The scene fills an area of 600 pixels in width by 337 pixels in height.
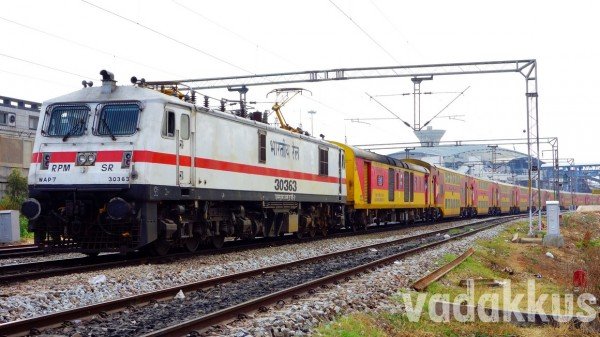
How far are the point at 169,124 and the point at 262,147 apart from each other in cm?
486

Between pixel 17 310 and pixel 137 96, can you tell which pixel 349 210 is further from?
pixel 17 310

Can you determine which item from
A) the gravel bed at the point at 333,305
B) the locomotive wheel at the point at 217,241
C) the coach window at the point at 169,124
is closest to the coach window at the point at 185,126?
the coach window at the point at 169,124

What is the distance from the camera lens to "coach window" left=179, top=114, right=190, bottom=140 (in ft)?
47.0

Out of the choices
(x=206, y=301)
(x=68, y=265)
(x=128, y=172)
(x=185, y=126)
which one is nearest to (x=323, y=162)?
(x=185, y=126)

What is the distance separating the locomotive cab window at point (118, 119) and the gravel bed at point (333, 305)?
218 inches

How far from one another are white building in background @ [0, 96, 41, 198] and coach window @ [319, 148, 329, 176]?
1913 cm

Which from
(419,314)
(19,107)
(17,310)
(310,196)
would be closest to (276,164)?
(310,196)

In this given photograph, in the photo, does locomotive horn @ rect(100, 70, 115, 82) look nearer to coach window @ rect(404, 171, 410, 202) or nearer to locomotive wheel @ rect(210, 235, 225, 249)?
locomotive wheel @ rect(210, 235, 225, 249)

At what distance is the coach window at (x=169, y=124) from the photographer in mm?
13688

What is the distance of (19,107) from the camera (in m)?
53.1

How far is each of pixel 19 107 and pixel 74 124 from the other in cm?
4355

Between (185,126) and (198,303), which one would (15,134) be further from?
(198,303)

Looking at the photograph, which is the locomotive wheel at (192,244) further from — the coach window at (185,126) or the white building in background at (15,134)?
the white building in background at (15,134)

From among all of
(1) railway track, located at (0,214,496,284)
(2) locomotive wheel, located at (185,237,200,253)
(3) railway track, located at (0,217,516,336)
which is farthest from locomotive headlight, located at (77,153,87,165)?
(3) railway track, located at (0,217,516,336)
